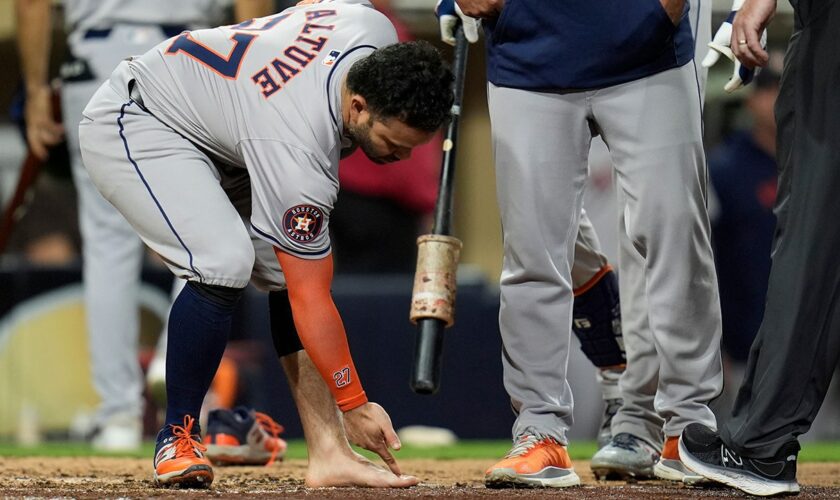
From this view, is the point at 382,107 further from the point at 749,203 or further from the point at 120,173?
the point at 749,203

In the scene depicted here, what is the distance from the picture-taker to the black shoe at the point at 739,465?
3.04m

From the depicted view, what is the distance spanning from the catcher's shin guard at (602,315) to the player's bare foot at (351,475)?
981mm

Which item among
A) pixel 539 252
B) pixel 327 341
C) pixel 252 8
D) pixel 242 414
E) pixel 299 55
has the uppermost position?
pixel 252 8

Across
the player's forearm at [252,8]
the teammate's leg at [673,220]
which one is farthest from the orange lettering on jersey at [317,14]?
the player's forearm at [252,8]

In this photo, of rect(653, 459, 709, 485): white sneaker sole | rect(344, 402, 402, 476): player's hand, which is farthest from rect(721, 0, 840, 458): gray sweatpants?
rect(344, 402, 402, 476): player's hand

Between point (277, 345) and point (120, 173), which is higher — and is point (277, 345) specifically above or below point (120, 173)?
below

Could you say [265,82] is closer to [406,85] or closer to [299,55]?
[299,55]

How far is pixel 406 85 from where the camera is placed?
331 centimetres

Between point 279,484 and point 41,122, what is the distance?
2593 mm

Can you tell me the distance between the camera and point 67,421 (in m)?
6.74

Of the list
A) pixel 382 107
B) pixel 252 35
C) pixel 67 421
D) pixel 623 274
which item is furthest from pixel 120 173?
pixel 67 421

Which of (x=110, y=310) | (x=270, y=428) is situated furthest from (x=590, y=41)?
(x=110, y=310)

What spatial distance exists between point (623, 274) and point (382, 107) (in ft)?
3.57

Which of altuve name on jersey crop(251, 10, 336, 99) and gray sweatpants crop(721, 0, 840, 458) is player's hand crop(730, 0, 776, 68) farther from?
altuve name on jersey crop(251, 10, 336, 99)
